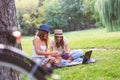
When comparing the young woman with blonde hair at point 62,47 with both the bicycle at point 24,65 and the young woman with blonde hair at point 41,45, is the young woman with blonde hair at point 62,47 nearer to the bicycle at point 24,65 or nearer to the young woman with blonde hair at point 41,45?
the young woman with blonde hair at point 41,45

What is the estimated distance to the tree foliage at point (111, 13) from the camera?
13.6 meters

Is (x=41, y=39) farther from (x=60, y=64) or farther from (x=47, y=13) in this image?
(x=47, y=13)

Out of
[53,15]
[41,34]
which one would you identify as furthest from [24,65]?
[53,15]

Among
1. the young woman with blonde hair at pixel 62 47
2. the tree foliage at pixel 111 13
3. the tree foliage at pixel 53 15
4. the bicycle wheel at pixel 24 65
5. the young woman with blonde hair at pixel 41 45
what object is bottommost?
the tree foliage at pixel 53 15

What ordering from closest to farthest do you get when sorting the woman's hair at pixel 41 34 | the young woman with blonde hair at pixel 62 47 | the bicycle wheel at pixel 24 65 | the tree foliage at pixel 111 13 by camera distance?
the bicycle wheel at pixel 24 65 → the woman's hair at pixel 41 34 → the young woman with blonde hair at pixel 62 47 → the tree foliage at pixel 111 13

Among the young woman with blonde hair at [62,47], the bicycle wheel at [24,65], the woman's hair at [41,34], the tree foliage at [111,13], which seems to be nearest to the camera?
the bicycle wheel at [24,65]

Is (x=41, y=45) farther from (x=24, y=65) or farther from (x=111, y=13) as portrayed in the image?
(x=111, y=13)

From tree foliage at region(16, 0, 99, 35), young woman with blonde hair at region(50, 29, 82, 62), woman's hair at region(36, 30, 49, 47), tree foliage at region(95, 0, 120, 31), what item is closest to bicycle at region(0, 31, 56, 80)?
woman's hair at region(36, 30, 49, 47)

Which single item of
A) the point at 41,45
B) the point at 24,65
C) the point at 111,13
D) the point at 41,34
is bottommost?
the point at 111,13

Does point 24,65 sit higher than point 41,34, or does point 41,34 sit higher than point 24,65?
point 24,65

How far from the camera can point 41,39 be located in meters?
5.80

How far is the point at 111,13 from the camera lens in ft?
45.5

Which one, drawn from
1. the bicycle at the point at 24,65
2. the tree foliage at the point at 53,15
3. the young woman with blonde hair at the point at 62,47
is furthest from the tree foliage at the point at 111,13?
the tree foliage at the point at 53,15

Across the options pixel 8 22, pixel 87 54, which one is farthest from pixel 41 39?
pixel 8 22
